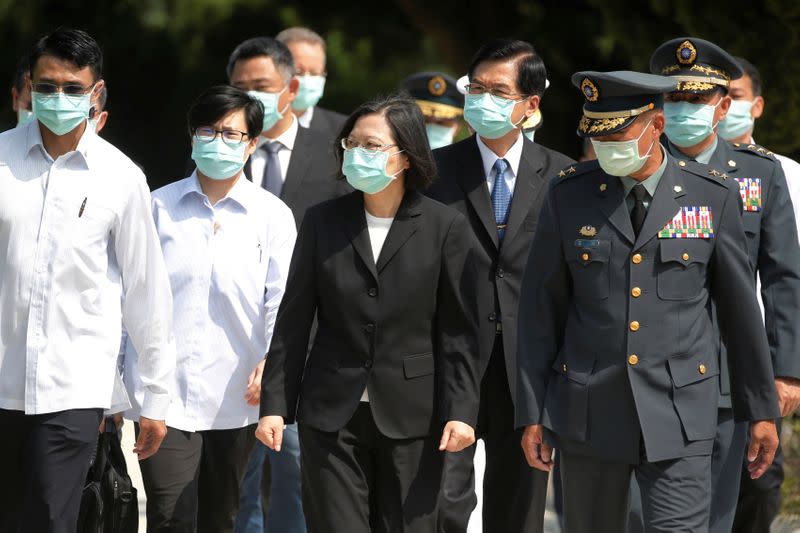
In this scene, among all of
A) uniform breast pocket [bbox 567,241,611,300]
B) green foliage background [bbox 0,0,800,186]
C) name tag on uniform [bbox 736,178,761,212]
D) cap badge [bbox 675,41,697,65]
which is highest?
green foliage background [bbox 0,0,800,186]

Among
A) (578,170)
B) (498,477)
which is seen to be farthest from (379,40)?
(578,170)

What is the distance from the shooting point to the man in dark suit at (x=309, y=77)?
8.88 m

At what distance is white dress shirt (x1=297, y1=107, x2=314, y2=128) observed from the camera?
888 centimetres

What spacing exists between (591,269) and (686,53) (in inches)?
57.3

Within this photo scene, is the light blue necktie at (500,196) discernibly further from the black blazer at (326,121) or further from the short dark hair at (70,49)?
the black blazer at (326,121)

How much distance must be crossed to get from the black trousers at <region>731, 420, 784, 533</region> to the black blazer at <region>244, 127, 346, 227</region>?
2350mm

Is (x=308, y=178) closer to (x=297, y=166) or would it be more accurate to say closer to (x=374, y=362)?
(x=297, y=166)

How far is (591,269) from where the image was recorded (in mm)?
5379

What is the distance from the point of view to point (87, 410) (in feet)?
17.8

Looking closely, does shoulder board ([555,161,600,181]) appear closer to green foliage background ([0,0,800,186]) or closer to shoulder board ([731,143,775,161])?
shoulder board ([731,143,775,161])

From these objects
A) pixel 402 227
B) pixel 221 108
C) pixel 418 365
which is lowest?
pixel 418 365

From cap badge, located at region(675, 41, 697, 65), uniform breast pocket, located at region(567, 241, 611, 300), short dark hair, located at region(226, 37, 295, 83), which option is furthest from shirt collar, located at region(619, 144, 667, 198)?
short dark hair, located at region(226, 37, 295, 83)

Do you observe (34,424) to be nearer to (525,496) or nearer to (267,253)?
(267,253)

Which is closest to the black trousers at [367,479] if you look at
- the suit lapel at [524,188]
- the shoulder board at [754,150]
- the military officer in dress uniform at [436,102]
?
the suit lapel at [524,188]
